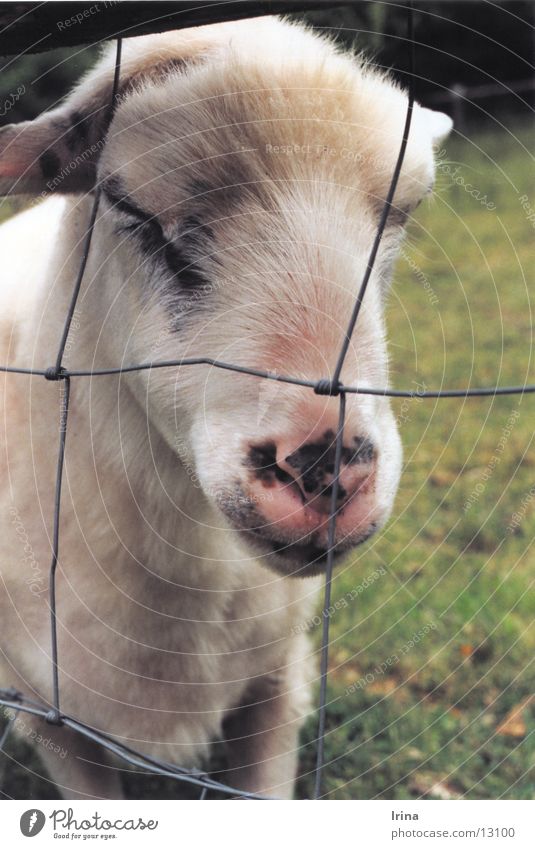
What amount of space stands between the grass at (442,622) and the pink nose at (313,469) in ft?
2.26

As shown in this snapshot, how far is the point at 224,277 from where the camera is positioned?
199 centimetres

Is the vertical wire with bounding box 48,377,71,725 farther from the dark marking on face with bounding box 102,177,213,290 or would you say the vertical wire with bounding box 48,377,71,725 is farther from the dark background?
the dark background

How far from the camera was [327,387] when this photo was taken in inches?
65.9

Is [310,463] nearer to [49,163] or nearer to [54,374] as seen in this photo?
[54,374]

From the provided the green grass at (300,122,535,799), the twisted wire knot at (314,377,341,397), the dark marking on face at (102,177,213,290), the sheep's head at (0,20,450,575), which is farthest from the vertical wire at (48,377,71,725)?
the green grass at (300,122,535,799)

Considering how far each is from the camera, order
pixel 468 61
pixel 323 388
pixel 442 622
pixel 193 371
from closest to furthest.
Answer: pixel 323 388 → pixel 193 371 → pixel 442 622 → pixel 468 61

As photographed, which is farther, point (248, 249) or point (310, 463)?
point (248, 249)

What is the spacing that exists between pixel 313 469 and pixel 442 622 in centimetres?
212

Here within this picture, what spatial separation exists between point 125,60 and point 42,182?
341 millimetres

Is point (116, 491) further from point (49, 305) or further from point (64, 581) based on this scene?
point (49, 305)

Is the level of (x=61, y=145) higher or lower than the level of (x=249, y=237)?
higher

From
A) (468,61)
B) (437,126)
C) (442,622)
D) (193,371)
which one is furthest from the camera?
(468,61)

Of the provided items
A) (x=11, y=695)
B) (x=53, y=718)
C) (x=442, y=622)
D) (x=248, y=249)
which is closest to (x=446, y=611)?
(x=442, y=622)
